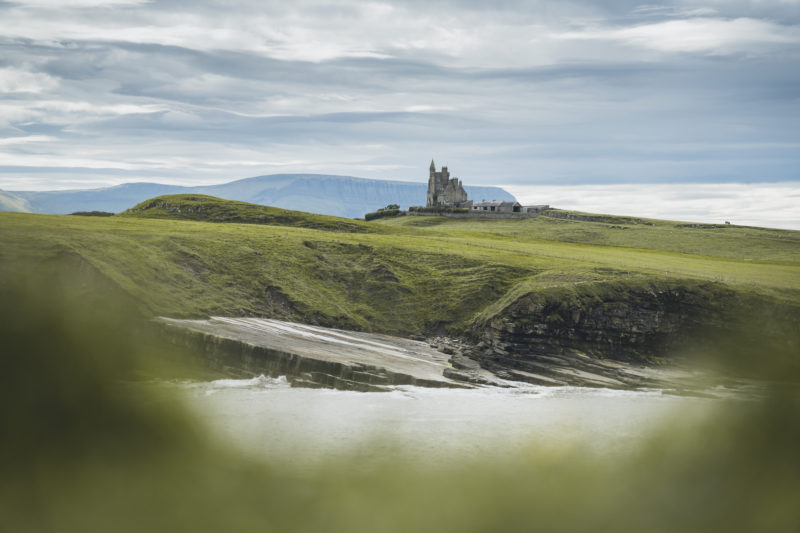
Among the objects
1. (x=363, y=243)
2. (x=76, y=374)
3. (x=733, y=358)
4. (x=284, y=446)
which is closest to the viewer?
(x=76, y=374)

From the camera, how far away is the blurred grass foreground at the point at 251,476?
17.0 meters

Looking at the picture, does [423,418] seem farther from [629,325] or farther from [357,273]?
[357,273]

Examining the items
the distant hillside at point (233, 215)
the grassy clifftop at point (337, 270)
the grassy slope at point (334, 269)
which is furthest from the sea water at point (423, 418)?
the distant hillside at point (233, 215)

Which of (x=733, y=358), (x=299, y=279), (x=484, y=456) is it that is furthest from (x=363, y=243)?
(x=484, y=456)

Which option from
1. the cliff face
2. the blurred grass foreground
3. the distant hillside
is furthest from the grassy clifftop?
the blurred grass foreground

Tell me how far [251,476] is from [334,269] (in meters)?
57.8

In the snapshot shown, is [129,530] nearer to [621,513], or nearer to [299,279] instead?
[621,513]

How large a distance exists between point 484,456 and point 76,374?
76.9ft

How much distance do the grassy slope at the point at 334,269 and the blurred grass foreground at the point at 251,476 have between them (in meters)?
35.2

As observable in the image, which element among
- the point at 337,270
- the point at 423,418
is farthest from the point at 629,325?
the point at 337,270

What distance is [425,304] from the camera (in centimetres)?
7912

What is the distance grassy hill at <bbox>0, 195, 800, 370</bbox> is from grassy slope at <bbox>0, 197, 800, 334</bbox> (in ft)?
0.56

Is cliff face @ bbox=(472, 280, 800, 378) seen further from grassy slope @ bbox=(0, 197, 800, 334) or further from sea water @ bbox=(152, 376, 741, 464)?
sea water @ bbox=(152, 376, 741, 464)

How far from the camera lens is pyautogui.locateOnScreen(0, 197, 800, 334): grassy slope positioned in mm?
63812
